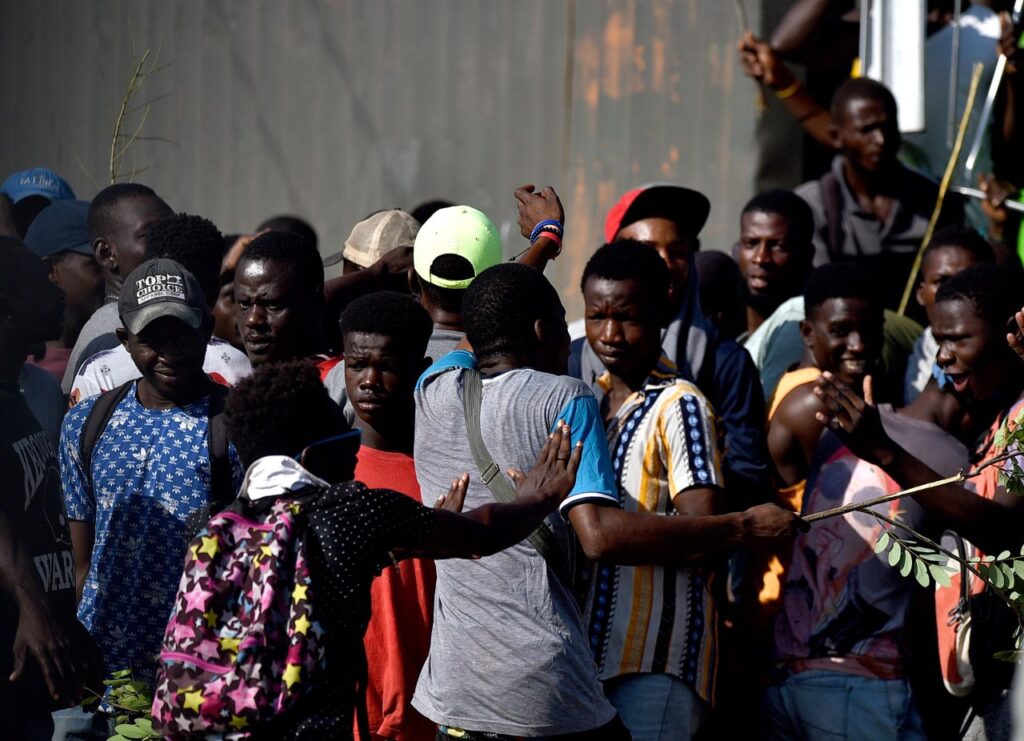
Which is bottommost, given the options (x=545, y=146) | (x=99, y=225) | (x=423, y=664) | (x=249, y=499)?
(x=423, y=664)

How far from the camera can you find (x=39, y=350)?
5211mm

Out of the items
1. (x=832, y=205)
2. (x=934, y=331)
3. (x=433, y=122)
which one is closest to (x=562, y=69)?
(x=433, y=122)

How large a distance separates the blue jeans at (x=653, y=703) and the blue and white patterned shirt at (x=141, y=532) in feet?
4.23

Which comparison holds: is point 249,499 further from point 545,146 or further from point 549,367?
point 545,146

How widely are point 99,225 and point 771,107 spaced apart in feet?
12.7

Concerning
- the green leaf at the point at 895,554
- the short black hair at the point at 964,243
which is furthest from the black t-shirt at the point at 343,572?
the short black hair at the point at 964,243

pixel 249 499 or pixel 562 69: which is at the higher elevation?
pixel 562 69

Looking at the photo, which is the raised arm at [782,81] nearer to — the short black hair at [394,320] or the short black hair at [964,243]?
the short black hair at [964,243]

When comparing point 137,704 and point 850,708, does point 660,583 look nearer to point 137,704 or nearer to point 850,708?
point 850,708

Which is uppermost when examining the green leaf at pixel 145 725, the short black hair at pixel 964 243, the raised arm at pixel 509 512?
the short black hair at pixel 964 243

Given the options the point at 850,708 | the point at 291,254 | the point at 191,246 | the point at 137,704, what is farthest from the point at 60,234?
the point at 850,708

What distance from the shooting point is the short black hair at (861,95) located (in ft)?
22.5

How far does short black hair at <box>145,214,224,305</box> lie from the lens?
5.05 metres

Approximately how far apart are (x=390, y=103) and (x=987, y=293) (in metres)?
5.42
